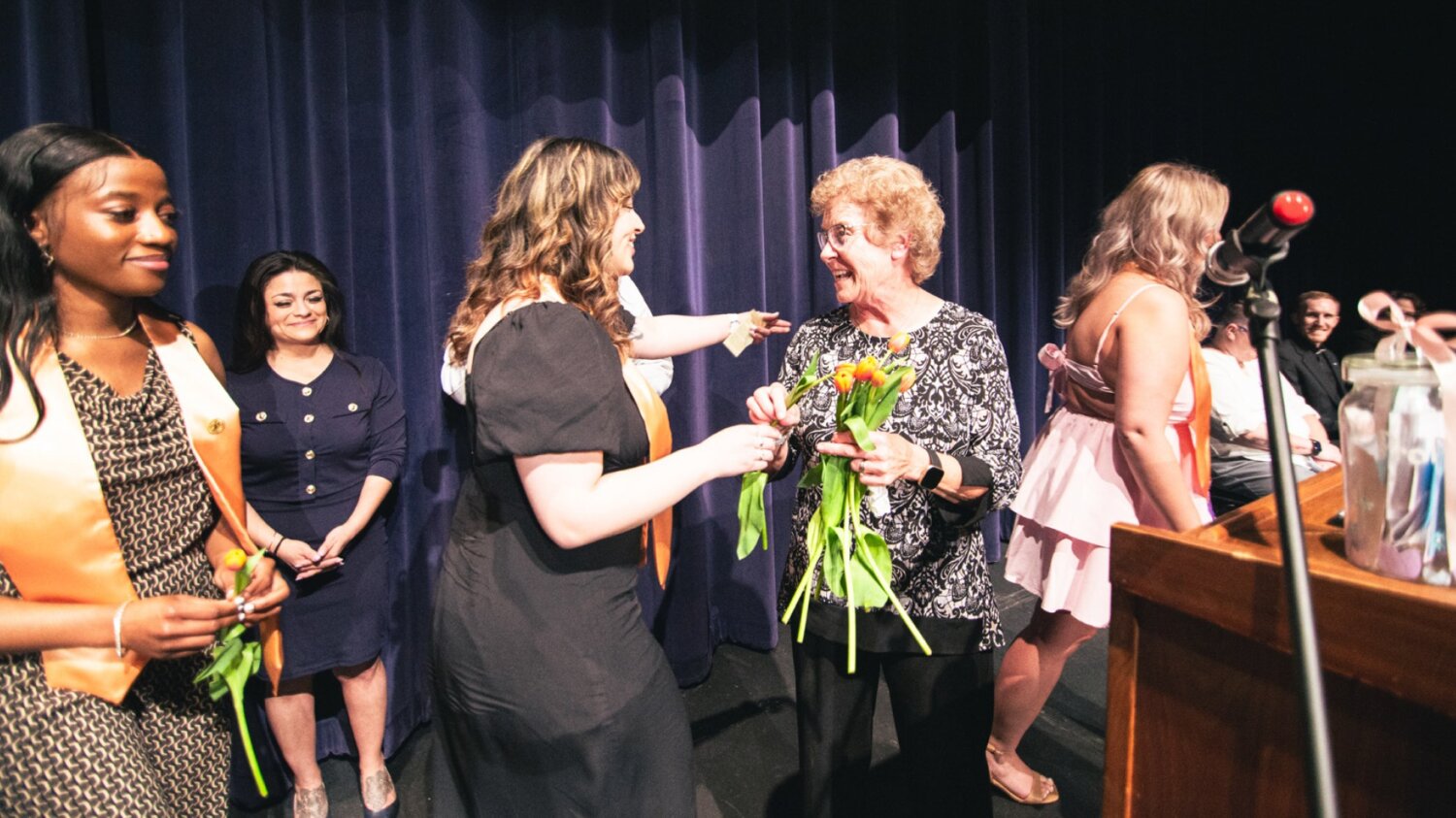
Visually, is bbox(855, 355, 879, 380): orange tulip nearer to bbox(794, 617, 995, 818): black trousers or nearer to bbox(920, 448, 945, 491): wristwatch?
bbox(920, 448, 945, 491): wristwatch

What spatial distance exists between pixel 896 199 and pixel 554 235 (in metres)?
0.78

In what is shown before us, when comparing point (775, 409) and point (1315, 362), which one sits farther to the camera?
point (1315, 362)

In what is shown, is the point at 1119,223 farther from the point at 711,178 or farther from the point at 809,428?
the point at 711,178

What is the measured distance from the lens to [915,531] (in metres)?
1.51

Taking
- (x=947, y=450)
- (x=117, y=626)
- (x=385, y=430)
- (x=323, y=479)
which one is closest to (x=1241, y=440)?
(x=947, y=450)

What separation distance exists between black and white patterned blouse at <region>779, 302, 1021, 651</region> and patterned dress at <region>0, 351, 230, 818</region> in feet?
3.75

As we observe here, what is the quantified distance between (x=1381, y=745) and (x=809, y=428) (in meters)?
1.09

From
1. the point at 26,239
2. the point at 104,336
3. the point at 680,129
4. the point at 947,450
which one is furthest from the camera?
the point at 680,129

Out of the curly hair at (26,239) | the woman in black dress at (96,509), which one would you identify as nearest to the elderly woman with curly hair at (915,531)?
the woman in black dress at (96,509)

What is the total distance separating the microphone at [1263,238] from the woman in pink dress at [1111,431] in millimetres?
1082

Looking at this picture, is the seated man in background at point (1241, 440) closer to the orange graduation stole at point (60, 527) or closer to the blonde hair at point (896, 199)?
the blonde hair at point (896, 199)

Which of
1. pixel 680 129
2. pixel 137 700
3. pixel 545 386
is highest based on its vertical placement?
pixel 680 129

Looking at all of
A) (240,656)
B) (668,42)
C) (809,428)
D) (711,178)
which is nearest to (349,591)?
(240,656)

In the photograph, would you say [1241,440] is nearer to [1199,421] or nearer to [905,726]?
[1199,421]
